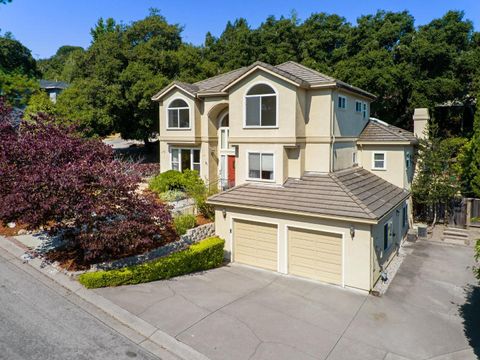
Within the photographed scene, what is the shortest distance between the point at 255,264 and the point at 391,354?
7115 mm

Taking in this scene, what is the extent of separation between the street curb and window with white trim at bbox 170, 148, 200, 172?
11824 millimetres

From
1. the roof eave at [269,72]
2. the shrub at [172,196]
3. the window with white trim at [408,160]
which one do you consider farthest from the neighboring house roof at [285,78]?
the shrub at [172,196]

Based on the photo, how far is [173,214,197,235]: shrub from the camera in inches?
612

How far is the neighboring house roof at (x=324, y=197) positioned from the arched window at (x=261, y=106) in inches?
119

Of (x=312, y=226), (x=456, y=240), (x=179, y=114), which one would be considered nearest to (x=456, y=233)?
(x=456, y=240)

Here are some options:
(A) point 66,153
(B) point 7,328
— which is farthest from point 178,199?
(B) point 7,328

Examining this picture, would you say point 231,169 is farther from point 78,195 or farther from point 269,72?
point 78,195

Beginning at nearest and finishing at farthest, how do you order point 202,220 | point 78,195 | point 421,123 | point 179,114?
point 78,195 < point 202,220 < point 179,114 < point 421,123

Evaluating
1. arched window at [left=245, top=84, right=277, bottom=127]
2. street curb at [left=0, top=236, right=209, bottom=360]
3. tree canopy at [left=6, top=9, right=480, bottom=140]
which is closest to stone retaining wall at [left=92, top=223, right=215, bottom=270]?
street curb at [left=0, top=236, right=209, bottom=360]

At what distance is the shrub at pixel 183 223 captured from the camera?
1554 centimetres

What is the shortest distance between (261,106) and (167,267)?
27.8 feet

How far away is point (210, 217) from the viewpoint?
58.3ft

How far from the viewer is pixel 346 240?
1317 centimetres

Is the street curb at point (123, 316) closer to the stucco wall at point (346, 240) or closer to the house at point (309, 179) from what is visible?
the house at point (309, 179)
